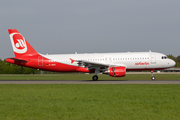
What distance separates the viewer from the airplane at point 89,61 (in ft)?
111

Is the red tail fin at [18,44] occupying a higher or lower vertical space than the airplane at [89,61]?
higher

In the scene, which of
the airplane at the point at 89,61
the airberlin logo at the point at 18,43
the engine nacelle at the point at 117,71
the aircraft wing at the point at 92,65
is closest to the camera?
the engine nacelle at the point at 117,71

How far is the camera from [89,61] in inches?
1309

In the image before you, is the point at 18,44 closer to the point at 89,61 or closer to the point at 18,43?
the point at 18,43

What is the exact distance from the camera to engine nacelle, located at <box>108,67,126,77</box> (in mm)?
32031

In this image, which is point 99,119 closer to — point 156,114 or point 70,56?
point 156,114

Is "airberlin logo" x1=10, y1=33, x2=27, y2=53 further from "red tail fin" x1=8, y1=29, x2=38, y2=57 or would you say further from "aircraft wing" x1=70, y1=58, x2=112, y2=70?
"aircraft wing" x1=70, y1=58, x2=112, y2=70

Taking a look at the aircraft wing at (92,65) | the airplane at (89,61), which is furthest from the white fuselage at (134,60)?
the aircraft wing at (92,65)

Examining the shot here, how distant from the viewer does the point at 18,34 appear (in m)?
36.4

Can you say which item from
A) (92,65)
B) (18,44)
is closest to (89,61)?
(92,65)

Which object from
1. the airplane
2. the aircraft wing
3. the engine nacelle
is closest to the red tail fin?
the airplane

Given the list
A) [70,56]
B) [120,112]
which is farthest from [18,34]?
[120,112]

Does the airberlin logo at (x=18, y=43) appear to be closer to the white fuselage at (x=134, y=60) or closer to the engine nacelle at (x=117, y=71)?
the white fuselage at (x=134, y=60)

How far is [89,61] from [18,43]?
38.5ft
